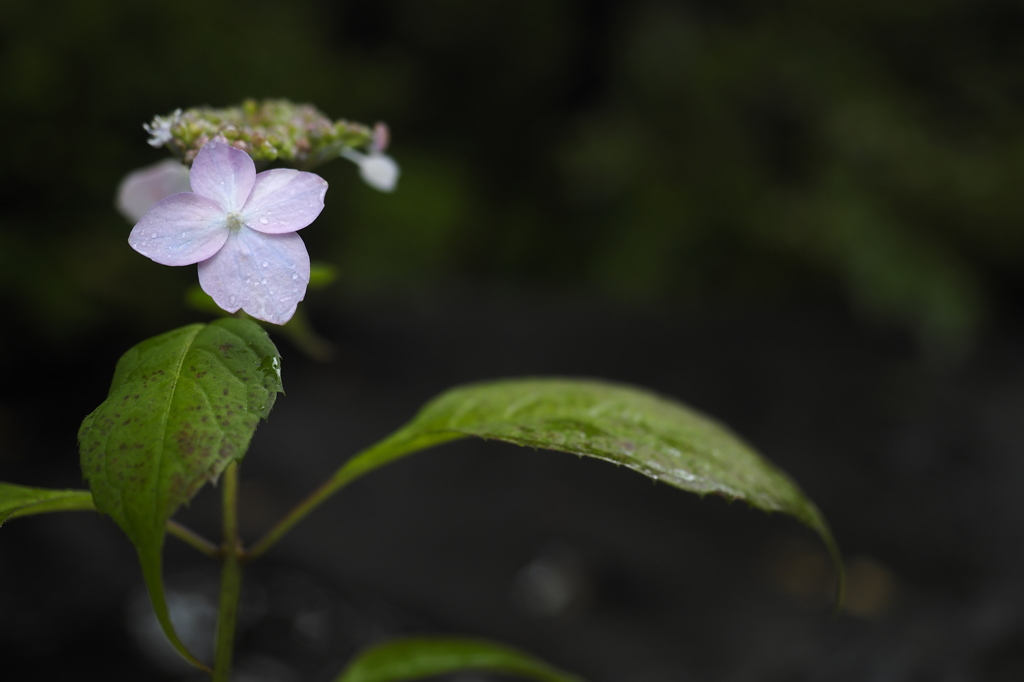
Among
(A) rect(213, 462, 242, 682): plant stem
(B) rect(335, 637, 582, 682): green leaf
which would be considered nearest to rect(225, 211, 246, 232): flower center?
(A) rect(213, 462, 242, 682): plant stem

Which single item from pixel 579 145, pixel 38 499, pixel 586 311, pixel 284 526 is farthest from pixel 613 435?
pixel 579 145

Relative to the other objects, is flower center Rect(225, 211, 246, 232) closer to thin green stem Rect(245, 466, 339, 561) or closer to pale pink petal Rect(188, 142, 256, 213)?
pale pink petal Rect(188, 142, 256, 213)

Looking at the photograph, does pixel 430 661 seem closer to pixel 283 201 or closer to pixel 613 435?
pixel 613 435

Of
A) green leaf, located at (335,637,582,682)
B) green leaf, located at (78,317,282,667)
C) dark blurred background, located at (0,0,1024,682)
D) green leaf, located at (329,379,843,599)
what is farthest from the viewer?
dark blurred background, located at (0,0,1024,682)

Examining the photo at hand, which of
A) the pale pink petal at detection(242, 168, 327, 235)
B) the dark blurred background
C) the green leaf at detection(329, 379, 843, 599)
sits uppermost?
the pale pink petal at detection(242, 168, 327, 235)

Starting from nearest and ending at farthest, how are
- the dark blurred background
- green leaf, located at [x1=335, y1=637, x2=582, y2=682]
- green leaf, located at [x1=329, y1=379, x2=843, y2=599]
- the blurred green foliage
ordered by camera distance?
green leaf, located at [x1=329, y1=379, x2=843, y2=599] → green leaf, located at [x1=335, y1=637, x2=582, y2=682] → the dark blurred background → the blurred green foliage

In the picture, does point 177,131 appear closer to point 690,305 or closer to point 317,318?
point 317,318

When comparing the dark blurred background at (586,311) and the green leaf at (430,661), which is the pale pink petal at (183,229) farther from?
the dark blurred background at (586,311)

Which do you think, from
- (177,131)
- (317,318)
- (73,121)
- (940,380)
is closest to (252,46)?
(73,121)
